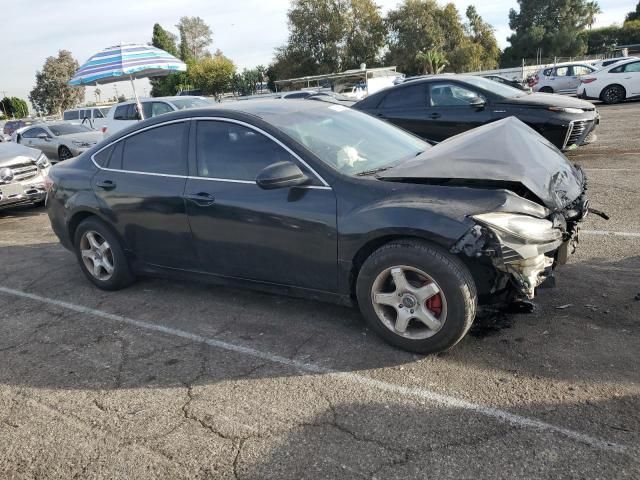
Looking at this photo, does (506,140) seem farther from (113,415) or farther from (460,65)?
(460,65)

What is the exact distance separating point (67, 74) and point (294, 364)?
238 feet

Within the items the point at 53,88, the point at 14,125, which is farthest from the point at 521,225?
the point at 53,88

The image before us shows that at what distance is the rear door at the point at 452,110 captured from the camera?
9242mm

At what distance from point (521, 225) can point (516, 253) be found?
180 mm

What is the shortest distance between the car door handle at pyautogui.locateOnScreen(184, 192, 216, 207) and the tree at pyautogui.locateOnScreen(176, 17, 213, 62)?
79867mm

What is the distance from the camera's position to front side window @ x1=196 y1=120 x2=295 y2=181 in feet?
13.2

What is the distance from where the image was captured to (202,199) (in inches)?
167

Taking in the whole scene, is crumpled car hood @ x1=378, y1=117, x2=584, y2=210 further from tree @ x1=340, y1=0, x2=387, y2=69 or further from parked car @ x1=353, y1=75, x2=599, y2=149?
tree @ x1=340, y1=0, x2=387, y2=69

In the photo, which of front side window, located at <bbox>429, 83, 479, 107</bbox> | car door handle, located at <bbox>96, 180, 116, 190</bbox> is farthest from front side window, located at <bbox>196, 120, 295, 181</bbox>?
front side window, located at <bbox>429, 83, 479, 107</bbox>

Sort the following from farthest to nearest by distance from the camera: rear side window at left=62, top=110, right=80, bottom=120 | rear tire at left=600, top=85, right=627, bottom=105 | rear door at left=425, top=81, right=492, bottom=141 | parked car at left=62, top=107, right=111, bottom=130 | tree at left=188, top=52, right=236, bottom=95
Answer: tree at left=188, top=52, right=236, bottom=95
rear side window at left=62, top=110, right=80, bottom=120
parked car at left=62, top=107, right=111, bottom=130
rear tire at left=600, top=85, right=627, bottom=105
rear door at left=425, top=81, right=492, bottom=141

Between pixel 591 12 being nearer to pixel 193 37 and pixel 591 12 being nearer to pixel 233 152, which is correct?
pixel 193 37

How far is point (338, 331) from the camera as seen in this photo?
3.97 m

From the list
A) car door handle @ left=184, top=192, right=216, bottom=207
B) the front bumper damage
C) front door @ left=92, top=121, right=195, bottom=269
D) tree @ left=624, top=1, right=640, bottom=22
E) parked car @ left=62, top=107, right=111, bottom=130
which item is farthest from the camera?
tree @ left=624, top=1, right=640, bottom=22

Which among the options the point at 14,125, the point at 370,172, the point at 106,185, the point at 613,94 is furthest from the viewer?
the point at 14,125
